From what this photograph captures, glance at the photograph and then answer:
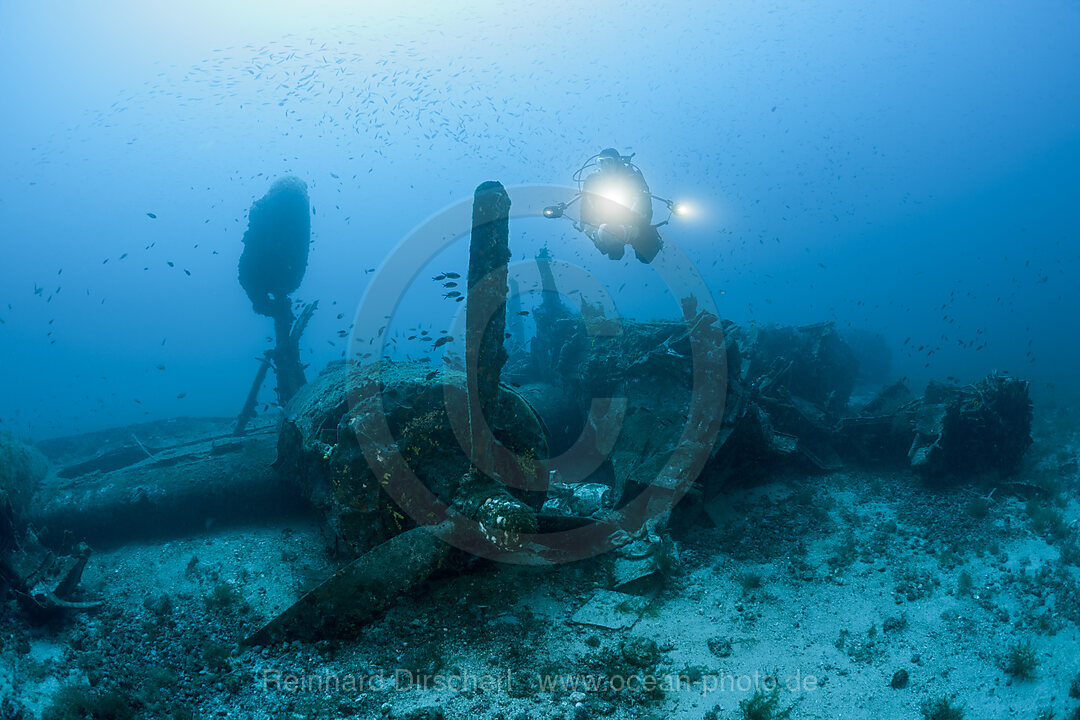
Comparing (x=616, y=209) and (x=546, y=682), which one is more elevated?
(x=616, y=209)

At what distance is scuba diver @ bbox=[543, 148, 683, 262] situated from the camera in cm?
1256

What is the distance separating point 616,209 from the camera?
12656mm

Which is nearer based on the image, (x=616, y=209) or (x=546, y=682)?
(x=546, y=682)

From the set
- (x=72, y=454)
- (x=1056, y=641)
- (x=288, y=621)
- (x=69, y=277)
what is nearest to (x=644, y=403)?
(x=1056, y=641)

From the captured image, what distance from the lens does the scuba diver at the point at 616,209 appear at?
12.6m

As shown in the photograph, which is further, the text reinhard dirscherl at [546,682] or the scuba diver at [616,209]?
the scuba diver at [616,209]

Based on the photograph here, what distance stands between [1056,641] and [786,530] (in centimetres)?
332

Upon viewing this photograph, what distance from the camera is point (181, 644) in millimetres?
5637

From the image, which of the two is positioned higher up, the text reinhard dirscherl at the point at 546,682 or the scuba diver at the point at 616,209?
the scuba diver at the point at 616,209

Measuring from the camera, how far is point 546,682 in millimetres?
4574

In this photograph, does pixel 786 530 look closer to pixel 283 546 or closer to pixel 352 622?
A: pixel 352 622

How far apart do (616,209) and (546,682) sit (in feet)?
36.7

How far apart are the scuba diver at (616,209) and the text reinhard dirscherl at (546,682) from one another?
9.88m

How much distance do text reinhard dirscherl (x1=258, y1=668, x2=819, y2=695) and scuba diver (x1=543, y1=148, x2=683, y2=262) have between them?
32.4 feet
